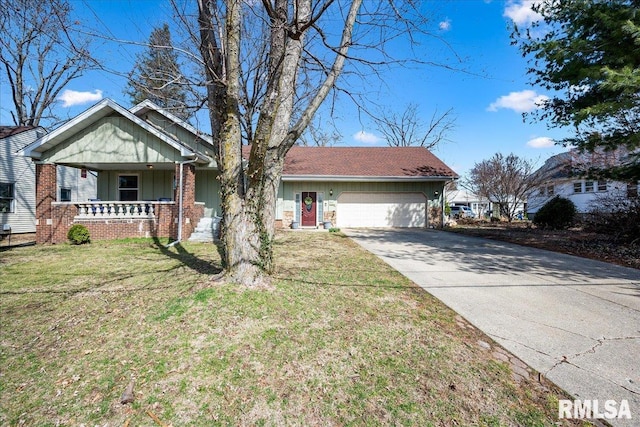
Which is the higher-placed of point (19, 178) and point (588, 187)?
point (588, 187)

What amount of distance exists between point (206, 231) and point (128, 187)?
509cm

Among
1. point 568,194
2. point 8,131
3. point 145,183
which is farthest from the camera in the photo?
point 568,194

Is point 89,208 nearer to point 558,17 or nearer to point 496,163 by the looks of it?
point 558,17

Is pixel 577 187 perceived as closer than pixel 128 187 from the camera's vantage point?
No

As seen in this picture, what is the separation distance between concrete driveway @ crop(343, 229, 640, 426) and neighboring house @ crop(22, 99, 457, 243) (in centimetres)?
536

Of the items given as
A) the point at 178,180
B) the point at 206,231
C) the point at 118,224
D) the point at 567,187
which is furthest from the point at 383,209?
the point at 567,187

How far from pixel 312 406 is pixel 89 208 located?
11906 mm

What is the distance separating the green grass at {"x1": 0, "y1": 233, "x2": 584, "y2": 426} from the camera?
207 cm

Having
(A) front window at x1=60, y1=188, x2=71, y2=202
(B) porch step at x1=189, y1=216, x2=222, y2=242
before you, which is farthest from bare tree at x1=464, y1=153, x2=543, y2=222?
(A) front window at x1=60, y1=188, x2=71, y2=202

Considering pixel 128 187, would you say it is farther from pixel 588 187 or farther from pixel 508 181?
pixel 588 187

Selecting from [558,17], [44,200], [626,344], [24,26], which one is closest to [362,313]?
[626,344]

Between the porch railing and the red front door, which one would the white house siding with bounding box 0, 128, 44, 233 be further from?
the red front door

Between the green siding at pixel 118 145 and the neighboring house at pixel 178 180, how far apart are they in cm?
4

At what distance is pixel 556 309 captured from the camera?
152 inches
